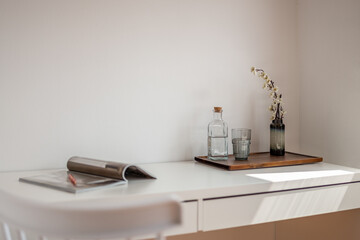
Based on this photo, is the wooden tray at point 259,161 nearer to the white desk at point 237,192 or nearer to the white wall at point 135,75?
the white desk at point 237,192

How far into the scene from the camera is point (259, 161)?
1681 mm

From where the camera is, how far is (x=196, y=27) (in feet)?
6.00

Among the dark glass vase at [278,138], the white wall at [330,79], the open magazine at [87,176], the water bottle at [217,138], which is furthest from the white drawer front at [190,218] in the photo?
the white wall at [330,79]

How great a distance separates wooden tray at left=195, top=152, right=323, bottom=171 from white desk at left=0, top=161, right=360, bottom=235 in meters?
0.03

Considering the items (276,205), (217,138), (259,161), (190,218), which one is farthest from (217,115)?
(190,218)

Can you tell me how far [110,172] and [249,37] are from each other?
101 cm

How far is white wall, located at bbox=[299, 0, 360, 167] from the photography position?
68.8 inches

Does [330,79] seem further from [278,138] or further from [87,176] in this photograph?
[87,176]

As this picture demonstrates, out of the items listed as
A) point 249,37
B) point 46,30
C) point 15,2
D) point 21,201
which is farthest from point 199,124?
point 21,201

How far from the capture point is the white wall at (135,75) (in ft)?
5.01

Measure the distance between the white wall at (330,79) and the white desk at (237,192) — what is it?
25 cm

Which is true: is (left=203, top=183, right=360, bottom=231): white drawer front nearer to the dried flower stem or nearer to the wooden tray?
the wooden tray

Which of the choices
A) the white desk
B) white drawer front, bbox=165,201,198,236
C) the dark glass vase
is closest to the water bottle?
the white desk

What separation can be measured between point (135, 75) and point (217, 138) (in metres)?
0.43
